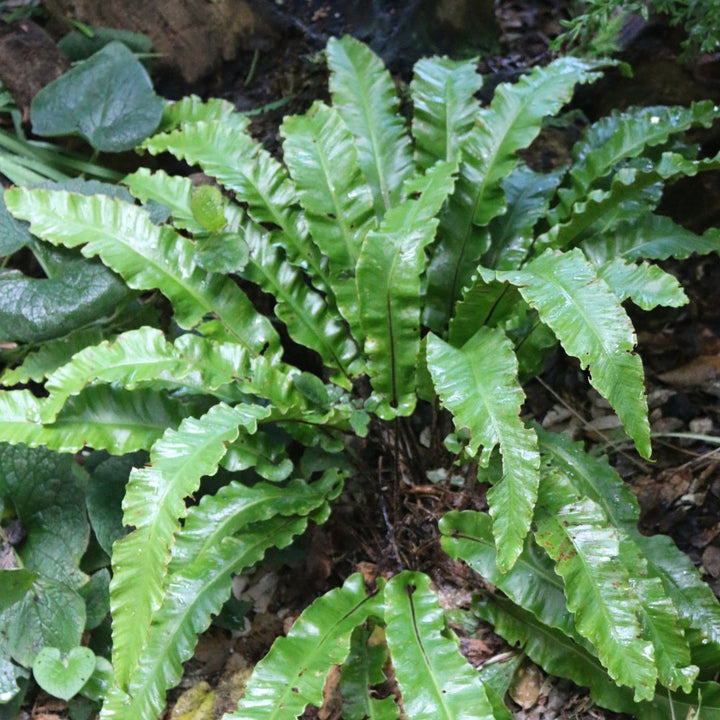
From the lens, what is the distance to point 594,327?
1646mm

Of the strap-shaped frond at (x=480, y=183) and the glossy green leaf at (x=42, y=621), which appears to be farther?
the strap-shaped frond at (x=480, y=183)

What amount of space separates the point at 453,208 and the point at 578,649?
4.45 feet

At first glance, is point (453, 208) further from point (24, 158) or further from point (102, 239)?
point (24, 158)

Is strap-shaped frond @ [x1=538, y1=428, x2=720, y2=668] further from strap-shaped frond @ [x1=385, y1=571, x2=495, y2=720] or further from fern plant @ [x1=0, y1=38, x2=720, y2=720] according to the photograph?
strap-shaped frond @ [x1=385, y1=571, x2=495, y2=720]

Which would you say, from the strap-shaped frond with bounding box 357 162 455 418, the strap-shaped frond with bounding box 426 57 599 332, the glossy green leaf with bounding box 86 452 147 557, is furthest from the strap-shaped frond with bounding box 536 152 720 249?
the glossy green leaf with bounding box 86 452 147 557

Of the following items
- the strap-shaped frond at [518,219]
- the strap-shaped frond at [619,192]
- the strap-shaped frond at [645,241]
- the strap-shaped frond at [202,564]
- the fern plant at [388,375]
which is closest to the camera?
the fern plant at [388,375]

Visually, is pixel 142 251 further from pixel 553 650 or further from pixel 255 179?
pixel 553 650

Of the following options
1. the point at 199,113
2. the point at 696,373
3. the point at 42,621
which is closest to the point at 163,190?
the point at 199,113

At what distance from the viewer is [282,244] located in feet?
7.81

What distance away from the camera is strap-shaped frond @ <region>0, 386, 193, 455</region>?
6.63 feet

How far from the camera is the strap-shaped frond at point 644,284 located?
1.75 metres

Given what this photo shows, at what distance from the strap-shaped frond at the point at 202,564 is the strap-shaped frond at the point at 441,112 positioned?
1.22 m

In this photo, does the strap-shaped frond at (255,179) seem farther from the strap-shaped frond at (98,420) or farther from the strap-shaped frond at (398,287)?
the strap-shaped frond at (98,420)

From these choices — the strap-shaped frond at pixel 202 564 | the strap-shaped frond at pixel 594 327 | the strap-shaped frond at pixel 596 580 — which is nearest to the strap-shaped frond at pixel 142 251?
the strap-shaped frond at pixel 202 564
